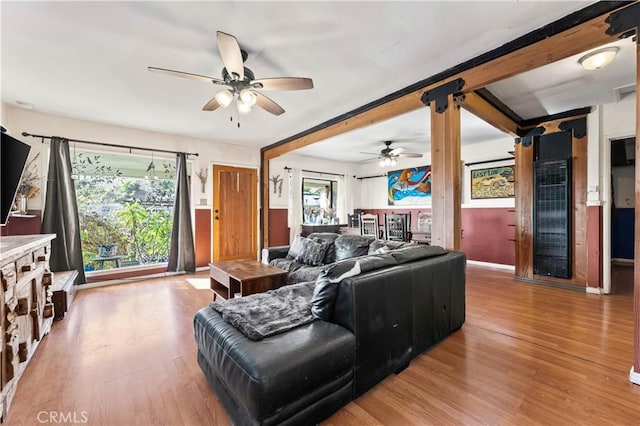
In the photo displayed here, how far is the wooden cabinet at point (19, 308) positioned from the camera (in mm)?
1500

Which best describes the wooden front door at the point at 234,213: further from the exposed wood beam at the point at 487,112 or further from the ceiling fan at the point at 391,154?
the exposed wood beam at the point at 487,112

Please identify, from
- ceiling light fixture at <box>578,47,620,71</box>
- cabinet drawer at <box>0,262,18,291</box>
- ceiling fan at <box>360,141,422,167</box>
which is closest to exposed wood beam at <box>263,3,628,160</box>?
ceiling light fixture at <box>578,47,620,71</box>

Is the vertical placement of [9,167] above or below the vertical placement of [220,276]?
above

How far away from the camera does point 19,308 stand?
172cm

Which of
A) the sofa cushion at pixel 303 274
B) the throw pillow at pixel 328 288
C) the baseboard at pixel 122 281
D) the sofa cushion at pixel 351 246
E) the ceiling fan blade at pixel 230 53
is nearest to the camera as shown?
the throw pillow at pixel 328 288

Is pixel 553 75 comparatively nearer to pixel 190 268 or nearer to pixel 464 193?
pixel 464 193

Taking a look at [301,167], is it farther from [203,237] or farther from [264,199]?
[203,237]

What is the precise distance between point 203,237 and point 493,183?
5.70 metres

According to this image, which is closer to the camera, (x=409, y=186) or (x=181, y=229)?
(x=181, y=229)

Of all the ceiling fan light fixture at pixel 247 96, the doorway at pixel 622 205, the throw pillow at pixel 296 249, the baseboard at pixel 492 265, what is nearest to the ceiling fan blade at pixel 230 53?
the ceiling fan light fixture at pixel 247 96

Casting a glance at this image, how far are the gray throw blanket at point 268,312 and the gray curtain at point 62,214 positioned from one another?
3352 mm

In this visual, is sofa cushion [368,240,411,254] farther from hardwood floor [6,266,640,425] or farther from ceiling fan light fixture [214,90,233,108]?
ceiling fan light fixture [214,90,233,108]

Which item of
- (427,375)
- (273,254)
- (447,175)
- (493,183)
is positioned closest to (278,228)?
(273,254)

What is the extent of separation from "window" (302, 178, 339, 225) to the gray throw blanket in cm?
477
